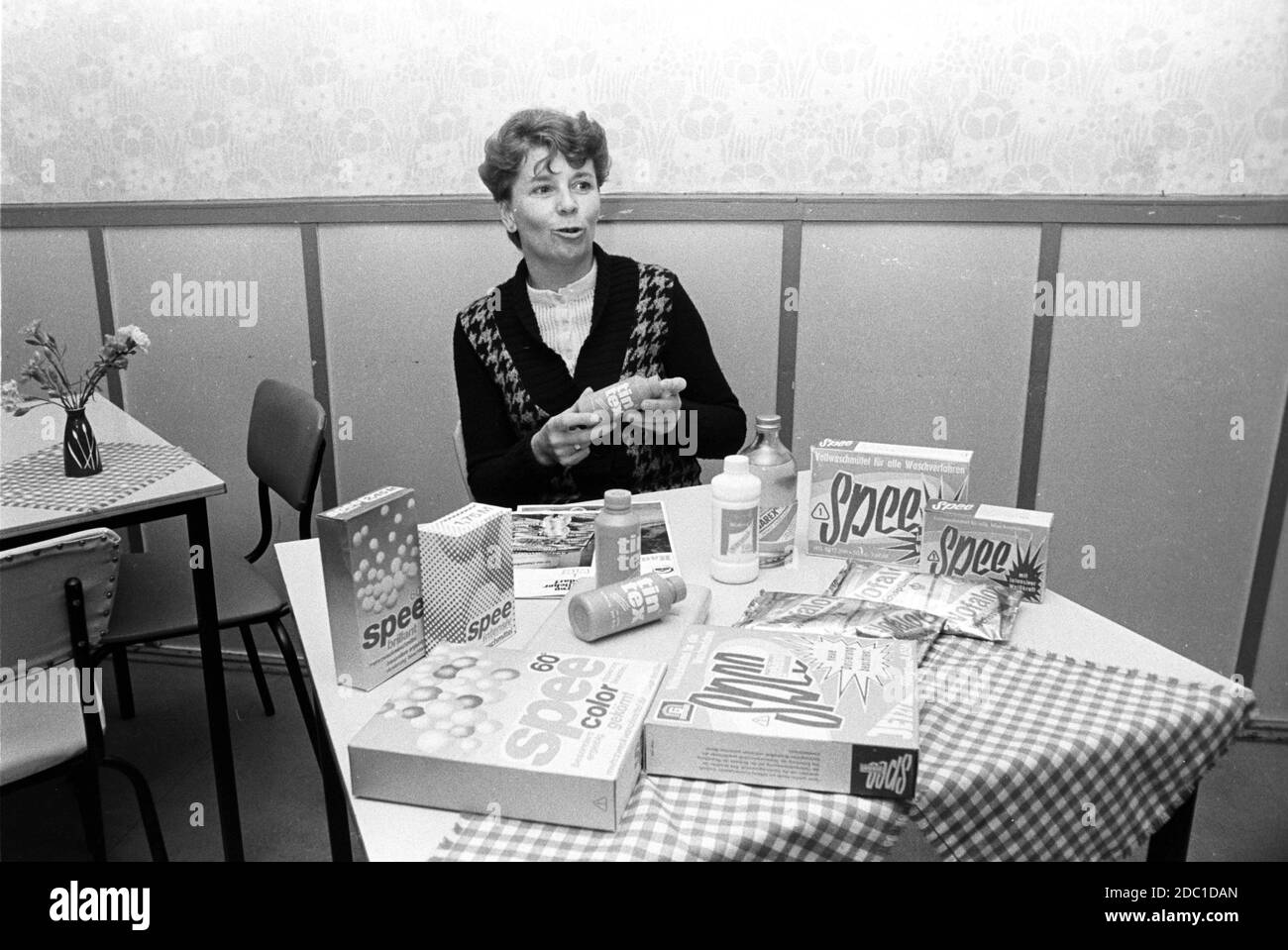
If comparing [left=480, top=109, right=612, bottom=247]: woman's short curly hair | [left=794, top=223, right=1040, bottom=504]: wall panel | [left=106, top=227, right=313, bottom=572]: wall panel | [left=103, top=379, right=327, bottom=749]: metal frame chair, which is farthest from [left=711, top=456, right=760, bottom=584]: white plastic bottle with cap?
[left=106, top=227, right=313, bottom=572]: wall panel

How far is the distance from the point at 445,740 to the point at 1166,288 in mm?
2500

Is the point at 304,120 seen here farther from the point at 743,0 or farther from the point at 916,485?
the point at 916,485

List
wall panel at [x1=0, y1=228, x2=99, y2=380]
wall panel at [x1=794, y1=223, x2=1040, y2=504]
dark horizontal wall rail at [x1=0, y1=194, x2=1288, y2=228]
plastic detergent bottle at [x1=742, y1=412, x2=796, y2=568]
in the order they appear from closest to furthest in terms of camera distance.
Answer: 1. plastic detergent bottle at [x1=742, y1=412, x2=796, y2=568]
2. dark horizontal wall rail at [x1=0, y1=194, x2=1288, y2=228]
3. wall panel at [x1=794, y1=223, x2=1040, y2=504]
4. wall panel at [x1=0, y1=228, x2=99, y2=380]

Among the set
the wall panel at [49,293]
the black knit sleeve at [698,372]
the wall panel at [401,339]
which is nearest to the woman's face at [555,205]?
the black knit sleeve at [698,372]

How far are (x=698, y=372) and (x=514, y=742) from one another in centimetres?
145

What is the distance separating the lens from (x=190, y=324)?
3195mm

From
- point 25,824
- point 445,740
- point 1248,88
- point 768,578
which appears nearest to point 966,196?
point 1248,88

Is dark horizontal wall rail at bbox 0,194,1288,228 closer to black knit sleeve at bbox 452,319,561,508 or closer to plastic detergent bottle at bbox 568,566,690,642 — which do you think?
black knit sleeve at bbox 452,319,561,508

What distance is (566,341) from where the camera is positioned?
2262 millimetres

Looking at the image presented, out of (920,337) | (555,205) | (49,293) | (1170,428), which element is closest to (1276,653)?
(1170,428)

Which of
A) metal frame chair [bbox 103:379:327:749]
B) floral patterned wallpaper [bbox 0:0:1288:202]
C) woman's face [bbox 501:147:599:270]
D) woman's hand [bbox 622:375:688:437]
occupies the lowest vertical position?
metal frame chair [bbox 103:379:327:749]

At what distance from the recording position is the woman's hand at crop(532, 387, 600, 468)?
1850mm

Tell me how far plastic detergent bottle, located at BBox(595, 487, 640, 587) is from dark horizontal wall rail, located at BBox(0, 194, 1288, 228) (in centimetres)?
160
